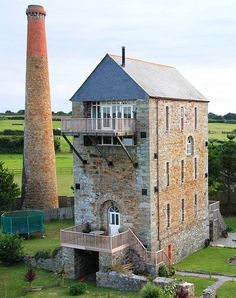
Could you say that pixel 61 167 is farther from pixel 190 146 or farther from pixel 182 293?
pixel 182 293

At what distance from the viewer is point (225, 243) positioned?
36.2 m

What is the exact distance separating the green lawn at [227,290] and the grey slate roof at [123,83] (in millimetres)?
10994

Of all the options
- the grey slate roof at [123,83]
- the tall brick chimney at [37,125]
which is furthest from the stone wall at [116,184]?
the tall brick chimney at [37,125]

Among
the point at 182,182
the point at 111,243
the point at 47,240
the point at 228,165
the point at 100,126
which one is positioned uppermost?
the point at 100,126

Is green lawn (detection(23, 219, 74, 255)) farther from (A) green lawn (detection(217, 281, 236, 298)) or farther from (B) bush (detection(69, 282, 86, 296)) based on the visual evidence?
(A) green lawn (detection(217, 281, 236, 298))

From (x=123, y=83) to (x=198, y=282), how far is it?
38.9 feet

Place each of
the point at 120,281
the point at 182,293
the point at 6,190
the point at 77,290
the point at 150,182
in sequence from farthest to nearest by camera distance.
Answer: the point at 6,190, the point at 150,182, the point at 120,281, the point at 77,290, the point at 182,293

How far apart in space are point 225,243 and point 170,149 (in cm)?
991

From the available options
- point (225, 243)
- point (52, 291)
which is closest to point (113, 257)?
point (52, 291)

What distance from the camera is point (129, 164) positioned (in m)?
28.9

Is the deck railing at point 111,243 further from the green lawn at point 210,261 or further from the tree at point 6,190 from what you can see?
the tree at point 6,190

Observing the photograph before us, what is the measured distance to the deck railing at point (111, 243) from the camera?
26.9m

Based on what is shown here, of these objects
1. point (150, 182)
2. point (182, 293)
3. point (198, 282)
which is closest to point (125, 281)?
point (198, 282)

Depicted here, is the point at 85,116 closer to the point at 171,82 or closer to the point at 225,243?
the point at 171,82
